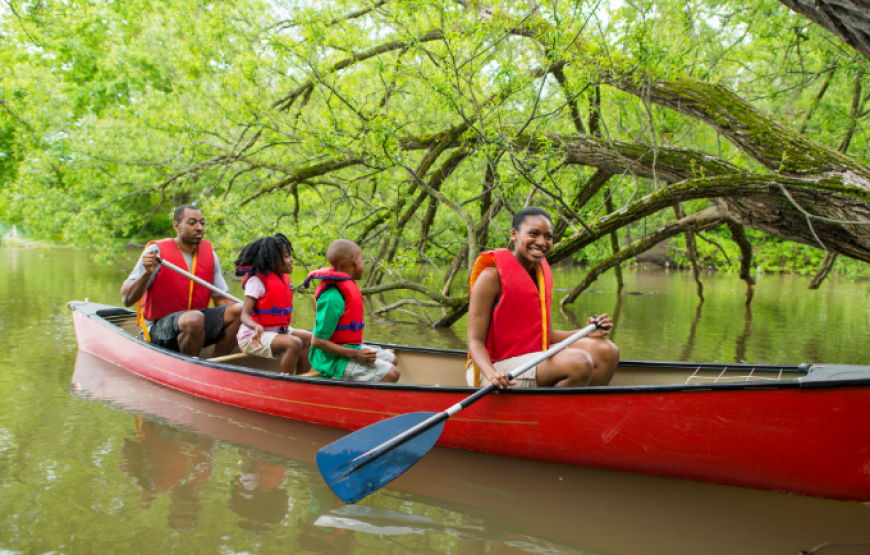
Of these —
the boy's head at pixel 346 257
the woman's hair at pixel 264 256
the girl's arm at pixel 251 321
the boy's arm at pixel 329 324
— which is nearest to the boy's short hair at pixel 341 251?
the boy's head at pixel 346 257

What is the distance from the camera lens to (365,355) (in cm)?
382

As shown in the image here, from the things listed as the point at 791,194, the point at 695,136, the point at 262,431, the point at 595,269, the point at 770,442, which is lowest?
the point at 262,431

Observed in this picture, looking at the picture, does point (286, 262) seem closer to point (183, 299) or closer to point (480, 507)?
point (183, 299)

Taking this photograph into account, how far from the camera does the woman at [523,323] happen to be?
316 cm

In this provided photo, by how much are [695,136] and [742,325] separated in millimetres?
2877

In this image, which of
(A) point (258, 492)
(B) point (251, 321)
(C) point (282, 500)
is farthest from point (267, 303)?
(C) point (282, 500)

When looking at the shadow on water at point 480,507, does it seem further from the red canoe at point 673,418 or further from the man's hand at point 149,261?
the man's hand at point 149,261

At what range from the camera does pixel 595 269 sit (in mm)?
8555

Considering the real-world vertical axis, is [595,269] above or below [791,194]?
below

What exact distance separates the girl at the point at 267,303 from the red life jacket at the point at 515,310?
165 cm

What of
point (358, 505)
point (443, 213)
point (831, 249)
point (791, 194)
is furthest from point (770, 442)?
point (443, 213)

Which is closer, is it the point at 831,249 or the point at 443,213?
the point at 831,249

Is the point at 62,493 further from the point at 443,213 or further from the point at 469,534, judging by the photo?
the point at 443,213

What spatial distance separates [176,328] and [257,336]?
94cm
